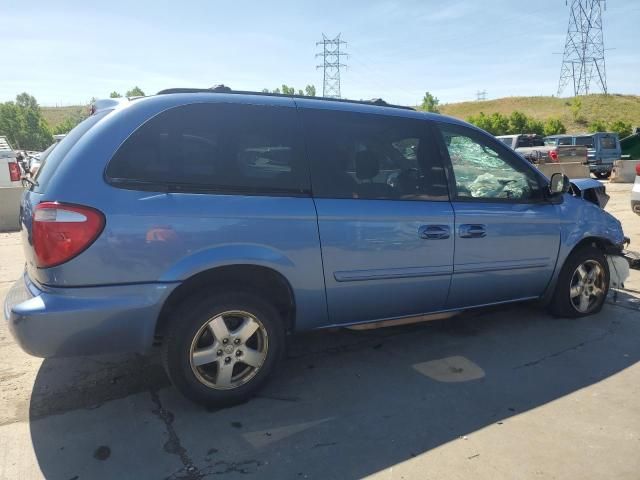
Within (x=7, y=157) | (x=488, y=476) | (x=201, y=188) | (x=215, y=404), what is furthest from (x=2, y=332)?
(x=7, y=157)

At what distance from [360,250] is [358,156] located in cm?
66

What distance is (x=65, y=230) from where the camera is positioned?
2568 mm

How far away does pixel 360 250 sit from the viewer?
10.8 feet

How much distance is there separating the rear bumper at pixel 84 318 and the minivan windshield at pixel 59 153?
23.2 inches

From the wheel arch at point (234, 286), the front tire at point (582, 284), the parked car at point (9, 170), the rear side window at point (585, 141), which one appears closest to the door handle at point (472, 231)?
the front tire at point (582, 284)

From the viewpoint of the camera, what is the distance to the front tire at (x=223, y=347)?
2.88 meters

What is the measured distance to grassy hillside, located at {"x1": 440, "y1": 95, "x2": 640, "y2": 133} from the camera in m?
58.8

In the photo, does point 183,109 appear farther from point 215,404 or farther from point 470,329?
point 470,329

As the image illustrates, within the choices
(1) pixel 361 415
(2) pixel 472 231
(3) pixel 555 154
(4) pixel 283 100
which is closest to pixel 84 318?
(1) pixel 361 415

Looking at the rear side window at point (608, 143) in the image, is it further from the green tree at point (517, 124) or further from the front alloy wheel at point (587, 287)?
the green tree at point (517, 124)

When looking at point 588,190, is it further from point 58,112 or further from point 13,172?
point 58,112

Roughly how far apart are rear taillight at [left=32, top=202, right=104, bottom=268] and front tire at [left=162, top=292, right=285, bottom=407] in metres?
0.65

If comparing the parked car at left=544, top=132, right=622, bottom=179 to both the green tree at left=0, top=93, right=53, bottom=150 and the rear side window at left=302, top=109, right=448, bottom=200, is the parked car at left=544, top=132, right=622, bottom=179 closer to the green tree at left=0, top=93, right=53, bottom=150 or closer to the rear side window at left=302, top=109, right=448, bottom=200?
the rear side window at left=302, top=109, right=448, bottom=200

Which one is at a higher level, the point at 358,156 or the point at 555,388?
the point at 358,156
